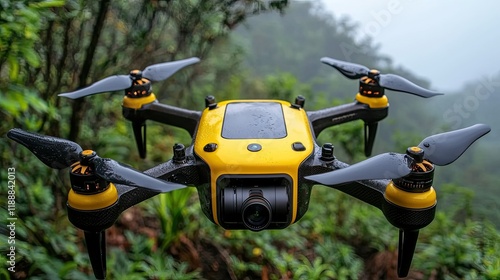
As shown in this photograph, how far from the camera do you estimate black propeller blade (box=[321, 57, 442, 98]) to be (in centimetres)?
177

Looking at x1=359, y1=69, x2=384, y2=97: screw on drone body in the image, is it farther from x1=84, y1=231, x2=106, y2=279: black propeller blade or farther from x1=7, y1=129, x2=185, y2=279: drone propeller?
x1=84, y1=231, x2=106, y2=279: black propeller blade

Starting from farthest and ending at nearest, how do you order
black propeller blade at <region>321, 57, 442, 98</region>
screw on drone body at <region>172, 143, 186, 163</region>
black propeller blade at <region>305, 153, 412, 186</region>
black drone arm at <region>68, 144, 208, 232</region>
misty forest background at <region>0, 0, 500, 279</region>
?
misty forest background at <region>0, 0, 500, 279</region>
black propeller blade at <region>321, 57, 442, 98</region>
screw on drone body at <region>172, 143, 186, 163</region>
black drone arm at <region>68, 144, 208, 232</region>
black propeller blade at <region>305, 153, 412, 186</region>

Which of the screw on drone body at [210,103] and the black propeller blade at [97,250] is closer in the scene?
the black propeller blade at [97,250]

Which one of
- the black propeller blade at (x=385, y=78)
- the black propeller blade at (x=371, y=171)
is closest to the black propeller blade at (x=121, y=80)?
the black propeller blade at (x=385, y=78)

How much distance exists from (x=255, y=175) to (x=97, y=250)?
553 mm

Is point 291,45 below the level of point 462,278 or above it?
below

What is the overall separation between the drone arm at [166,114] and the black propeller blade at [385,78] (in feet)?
2.27

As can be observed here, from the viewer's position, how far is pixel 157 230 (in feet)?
10.4

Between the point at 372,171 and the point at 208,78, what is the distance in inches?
207

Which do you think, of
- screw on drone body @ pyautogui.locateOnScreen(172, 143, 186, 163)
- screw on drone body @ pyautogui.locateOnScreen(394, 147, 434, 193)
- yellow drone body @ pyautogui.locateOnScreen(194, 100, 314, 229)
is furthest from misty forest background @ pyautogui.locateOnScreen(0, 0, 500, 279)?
screw on drone body @ pyautogui.locateOnScreen(394, 147, 434, 193)

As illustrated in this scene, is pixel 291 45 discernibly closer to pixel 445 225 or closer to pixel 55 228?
pixel 445 225

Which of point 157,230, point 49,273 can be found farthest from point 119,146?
point 49,273

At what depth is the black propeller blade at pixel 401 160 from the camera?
112 cm

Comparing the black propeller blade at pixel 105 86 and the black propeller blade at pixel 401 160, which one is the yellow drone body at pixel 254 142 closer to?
the black propeller blade at pixel 401 160
